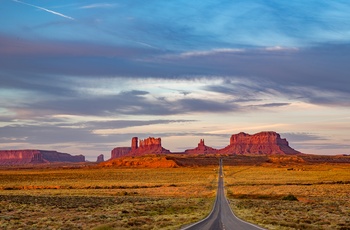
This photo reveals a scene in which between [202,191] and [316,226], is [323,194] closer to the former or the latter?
[202,191]

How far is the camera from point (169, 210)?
45094 mm

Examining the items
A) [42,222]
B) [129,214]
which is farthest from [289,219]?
[42,222]

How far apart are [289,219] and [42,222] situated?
61.1 ft

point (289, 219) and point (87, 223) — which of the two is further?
point (289, 219)

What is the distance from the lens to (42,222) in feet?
106

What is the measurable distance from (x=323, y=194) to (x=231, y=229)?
139ft

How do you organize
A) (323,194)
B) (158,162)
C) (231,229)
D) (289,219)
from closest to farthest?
(231,229)
(289,219)
(323,194)
(158,162)

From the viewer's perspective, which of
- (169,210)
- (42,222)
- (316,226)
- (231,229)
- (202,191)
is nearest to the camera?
(231,229)

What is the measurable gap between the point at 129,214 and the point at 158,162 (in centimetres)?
15881

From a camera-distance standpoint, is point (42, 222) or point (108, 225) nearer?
point (108, 225)

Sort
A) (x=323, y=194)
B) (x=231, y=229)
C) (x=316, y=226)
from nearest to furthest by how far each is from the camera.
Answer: (x=231, y=229) < (x=316, y=226) < (x=323, y=194)

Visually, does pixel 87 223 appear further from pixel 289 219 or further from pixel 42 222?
pixel 289 219

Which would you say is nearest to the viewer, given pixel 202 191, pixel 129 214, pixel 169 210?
pixel 129 214

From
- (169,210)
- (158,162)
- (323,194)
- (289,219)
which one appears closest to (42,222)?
(169,210)
